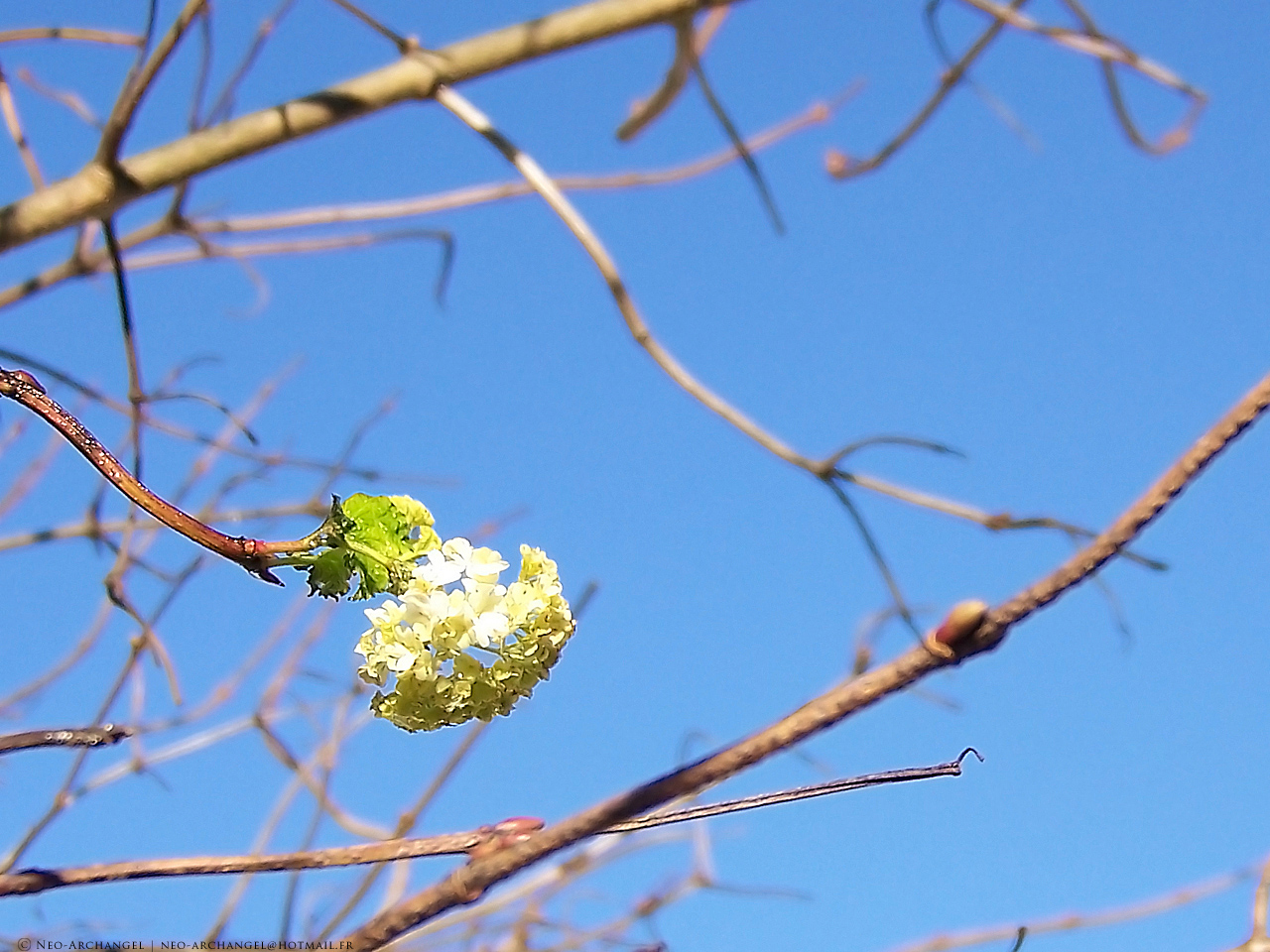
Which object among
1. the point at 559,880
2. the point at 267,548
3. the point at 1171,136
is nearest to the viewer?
the point at 267,548

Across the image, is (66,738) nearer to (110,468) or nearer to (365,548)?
(110,468)

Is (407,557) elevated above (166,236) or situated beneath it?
situated beneath

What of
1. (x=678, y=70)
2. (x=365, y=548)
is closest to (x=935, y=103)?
(x=678, y=70)

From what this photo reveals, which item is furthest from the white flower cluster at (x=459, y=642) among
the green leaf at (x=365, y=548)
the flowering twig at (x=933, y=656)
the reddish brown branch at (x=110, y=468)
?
the flowering twig at (x=933, y=656)

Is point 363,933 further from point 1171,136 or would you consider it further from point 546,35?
point 1171,136

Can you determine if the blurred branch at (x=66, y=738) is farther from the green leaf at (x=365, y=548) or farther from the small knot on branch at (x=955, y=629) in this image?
the small knot on branch at (x=955, y=629)

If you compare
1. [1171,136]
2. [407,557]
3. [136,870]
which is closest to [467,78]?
[407,557]

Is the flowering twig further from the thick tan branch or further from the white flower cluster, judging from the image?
the thick tan branch
